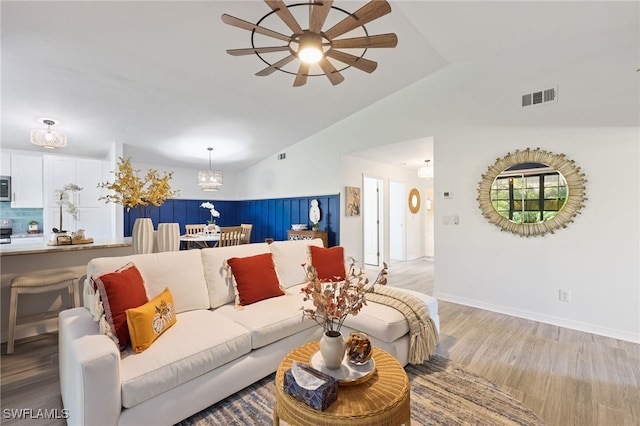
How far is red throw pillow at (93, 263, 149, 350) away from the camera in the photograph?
1687 mm

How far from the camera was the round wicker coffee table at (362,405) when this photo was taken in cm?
119

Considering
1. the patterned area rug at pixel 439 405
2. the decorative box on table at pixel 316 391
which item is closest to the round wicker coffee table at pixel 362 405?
the decorative box on table at pixel 316 391

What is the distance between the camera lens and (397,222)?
23.6ft

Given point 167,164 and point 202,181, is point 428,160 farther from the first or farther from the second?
point 167,164

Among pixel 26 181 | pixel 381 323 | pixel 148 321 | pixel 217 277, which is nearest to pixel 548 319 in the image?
pixel 381 323

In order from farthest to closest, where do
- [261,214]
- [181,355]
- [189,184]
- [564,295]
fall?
[261,214]
[189,184]
[564,295]
[181,355]

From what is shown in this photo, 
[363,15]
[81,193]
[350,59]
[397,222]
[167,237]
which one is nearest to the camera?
[363,15]

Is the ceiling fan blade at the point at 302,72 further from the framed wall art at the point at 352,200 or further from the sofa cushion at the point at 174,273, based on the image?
the framed wall art at the point at 352,200

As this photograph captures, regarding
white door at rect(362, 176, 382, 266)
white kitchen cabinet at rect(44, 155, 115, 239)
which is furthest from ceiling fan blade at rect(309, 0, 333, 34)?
white kitchen cabinet at rect(44, 155, 115, 239)

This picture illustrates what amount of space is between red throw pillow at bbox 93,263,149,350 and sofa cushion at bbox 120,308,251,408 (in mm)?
125

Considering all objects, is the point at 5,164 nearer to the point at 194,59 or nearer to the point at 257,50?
the point at 194,59

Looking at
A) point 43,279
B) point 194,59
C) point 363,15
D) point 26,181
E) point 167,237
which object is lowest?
point 43,279

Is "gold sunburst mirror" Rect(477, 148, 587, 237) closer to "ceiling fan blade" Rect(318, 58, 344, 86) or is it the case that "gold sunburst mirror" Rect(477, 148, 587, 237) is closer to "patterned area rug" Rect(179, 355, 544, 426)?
"patterned area rug" Rect(179, 355, 544, 426)
